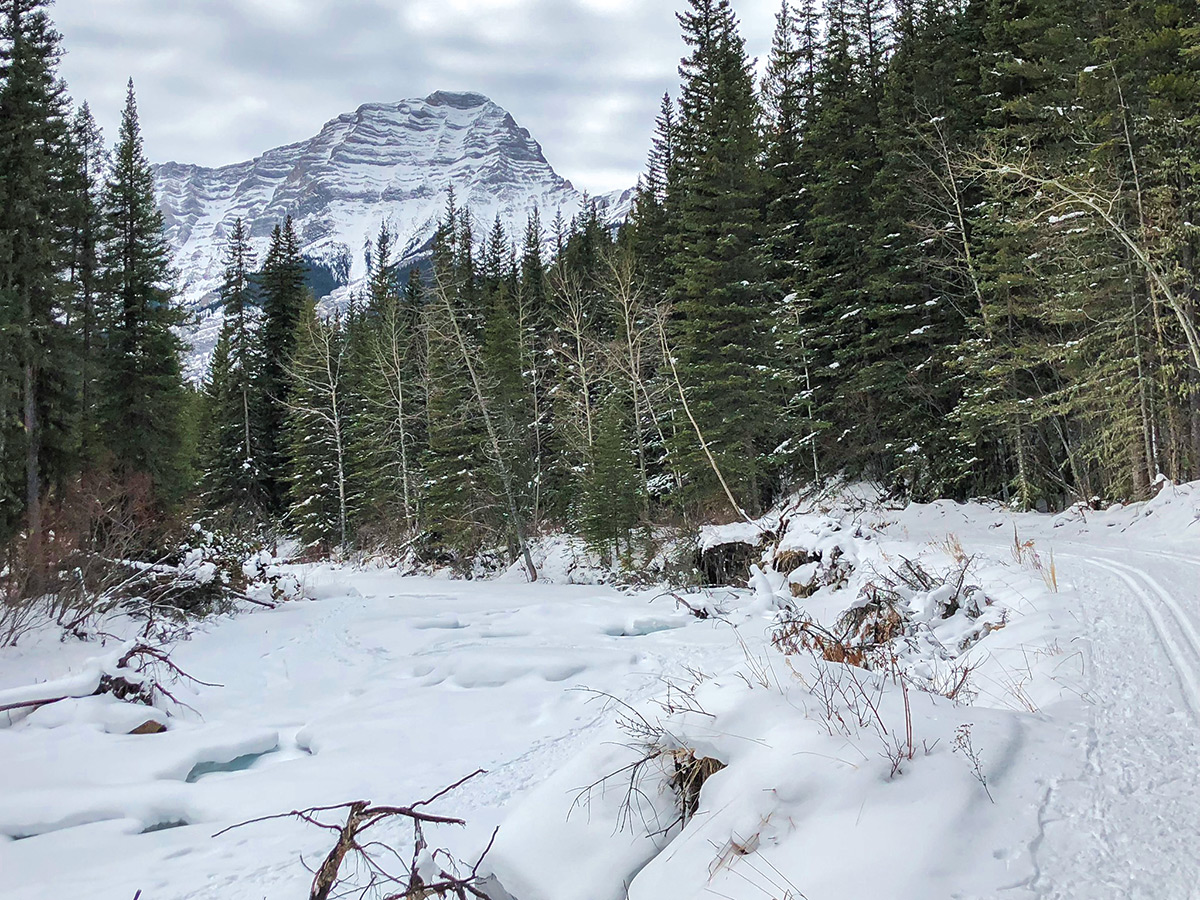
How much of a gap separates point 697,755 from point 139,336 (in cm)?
2755

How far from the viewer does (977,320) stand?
1783cm

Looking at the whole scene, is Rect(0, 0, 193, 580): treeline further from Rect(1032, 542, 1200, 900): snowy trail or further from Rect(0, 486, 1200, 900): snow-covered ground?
Rect(1032, 542, 1200, 900): snowy trail

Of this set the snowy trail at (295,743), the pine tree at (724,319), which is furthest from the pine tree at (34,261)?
the pine tree at (724,319)

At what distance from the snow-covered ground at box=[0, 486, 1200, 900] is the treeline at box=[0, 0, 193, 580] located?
5.09 meters

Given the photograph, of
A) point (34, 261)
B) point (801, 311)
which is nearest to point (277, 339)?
point (34, 261)

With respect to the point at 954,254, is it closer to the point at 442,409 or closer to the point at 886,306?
the point at 886,306

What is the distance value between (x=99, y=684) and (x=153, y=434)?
20790 mm

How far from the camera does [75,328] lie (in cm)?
2127

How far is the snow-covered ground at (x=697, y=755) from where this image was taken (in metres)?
2.27

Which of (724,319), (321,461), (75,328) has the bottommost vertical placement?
(321,461)

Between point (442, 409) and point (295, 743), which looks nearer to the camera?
point (295, 743)

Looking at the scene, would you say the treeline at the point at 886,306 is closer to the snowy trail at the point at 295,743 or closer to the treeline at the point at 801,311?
the treeline at the point at 801,311

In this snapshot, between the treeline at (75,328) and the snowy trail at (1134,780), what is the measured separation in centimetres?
1112

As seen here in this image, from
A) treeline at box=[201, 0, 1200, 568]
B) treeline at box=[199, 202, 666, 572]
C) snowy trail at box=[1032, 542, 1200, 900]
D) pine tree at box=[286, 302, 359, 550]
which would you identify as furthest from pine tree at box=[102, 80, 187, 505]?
snowy trail at box=[1032, 542, 1200, 900]
